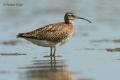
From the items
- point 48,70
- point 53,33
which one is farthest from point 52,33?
point 48,70

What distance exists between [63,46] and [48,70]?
3904 millimetres

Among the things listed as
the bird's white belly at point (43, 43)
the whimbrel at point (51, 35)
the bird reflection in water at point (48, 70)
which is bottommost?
the bird reflection in water at point (48, 70)

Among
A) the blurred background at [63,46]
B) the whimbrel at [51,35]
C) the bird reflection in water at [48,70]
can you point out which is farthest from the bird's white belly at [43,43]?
the bird reflection in water at [48,70]

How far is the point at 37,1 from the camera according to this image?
3125 centimetres

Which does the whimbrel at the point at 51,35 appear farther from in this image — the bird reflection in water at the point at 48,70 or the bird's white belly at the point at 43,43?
the bird reflection in water at the point at 48,70

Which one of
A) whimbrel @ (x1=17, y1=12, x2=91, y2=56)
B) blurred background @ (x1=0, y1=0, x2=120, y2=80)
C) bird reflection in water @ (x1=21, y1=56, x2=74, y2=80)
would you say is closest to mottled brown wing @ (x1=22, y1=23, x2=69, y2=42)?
whimbrel @ (x1=17, y1=12, x2=91, y2=56)

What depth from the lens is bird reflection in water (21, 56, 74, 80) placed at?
51.9ft

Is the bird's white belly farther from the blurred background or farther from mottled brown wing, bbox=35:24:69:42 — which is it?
the blurred background

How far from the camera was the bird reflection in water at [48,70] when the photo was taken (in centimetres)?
1581

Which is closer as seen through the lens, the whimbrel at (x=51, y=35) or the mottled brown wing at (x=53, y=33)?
the whimbrel at (x=51, y=35)

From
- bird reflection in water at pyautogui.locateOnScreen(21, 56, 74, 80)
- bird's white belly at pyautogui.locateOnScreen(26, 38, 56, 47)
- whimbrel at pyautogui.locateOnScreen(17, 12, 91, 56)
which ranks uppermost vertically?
whimbrel at pyautogui.locateOnScreen(17, 12, 91, 56)

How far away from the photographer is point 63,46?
20594 millimetres

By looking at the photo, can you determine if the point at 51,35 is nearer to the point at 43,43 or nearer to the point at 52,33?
the point at 52,33

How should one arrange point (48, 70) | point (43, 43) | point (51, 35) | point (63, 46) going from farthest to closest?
point (63, 46) → point (51, 35) → point (43, 43) → point (48, 70)
